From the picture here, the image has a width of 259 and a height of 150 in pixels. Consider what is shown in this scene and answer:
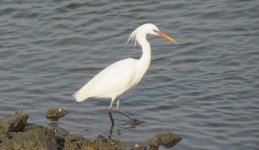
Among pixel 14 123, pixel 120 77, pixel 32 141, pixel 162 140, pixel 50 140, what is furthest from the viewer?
pixel 120 77

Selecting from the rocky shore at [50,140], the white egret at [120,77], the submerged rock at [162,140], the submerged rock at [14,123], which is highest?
the white egret at [120,77]

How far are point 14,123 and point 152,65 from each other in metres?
4.75

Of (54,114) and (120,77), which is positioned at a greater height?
(120,77)

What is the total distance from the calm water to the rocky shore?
411 mm

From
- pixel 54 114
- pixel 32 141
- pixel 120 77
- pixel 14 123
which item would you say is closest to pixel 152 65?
pixel 120 77

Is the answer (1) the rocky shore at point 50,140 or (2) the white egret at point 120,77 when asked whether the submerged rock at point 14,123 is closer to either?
(1) the rocky shore at point 50,140

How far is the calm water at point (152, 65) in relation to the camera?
973 cm

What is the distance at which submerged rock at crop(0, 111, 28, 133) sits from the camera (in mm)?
8062

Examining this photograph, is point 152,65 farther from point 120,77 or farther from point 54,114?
point 54,114

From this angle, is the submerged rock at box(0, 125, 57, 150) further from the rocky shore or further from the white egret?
the white egret

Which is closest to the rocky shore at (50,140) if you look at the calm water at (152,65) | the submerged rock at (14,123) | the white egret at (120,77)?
the submerged rock at (14,123)

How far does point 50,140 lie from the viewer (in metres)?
7.73

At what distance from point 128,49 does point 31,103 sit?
3054 mm

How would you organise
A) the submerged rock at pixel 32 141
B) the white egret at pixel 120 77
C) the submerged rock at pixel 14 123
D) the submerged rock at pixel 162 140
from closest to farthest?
the submerged rock at pixel 32 141
the submerged rock at pixel 14 123
the submerged rock at pixel 162 140
the white egret at pixel 120 77
